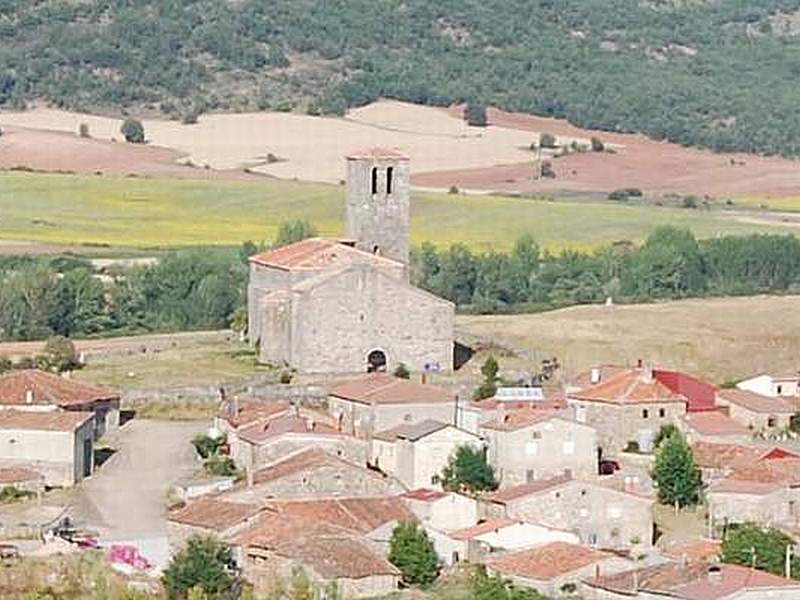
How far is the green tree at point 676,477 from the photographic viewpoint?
139ft

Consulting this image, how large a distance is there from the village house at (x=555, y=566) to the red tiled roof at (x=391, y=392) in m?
6.92

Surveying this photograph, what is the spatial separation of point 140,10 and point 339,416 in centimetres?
8655

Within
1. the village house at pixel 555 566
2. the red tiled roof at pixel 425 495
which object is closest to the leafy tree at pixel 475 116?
the red tiled roof at pixel 425 495

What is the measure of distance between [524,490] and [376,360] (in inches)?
436

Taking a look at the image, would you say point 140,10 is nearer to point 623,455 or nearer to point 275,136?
point 275,136

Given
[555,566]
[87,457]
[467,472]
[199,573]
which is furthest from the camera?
[87,457]

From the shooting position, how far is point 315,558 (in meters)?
37.2

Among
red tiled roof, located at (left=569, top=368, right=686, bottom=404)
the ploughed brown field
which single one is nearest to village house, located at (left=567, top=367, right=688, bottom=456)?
red tiled roof, located at (left=569, top=368, right=686, bottom=404)

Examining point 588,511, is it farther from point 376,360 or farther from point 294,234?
point 294,234

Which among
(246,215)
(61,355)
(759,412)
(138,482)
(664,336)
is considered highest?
(664,336)

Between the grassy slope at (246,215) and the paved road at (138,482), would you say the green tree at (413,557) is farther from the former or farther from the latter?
the grassy slope at (246,215)

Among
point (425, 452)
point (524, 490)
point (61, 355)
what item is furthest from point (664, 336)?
point (524, 490)

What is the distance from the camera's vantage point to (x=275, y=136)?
4373 inches

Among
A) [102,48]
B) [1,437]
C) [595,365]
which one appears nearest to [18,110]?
[102,48]
